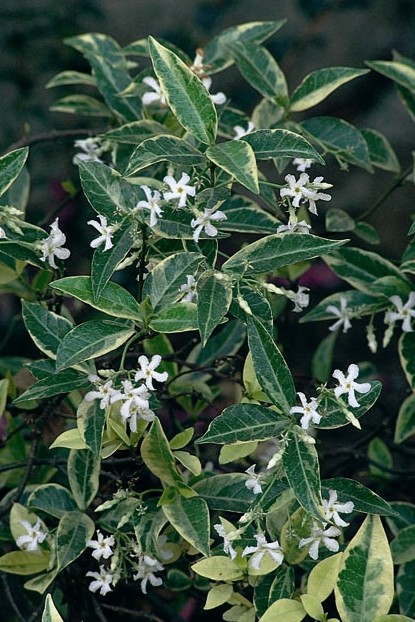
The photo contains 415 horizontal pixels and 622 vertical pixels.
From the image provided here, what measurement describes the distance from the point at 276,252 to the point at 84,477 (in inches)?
15.1

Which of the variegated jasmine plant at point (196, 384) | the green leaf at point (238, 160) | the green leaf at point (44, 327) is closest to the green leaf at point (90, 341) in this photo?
the variegated jasmine plant at point (196, 384)

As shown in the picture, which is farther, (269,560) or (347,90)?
(347,90)

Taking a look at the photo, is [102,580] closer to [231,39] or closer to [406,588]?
[406,588]

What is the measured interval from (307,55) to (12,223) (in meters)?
2.04

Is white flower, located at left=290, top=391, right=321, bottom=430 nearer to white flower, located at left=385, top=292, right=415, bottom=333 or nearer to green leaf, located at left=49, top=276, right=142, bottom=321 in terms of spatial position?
green leaf, located at left=49, top=276, right=142, bottom=321

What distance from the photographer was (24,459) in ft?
4.35

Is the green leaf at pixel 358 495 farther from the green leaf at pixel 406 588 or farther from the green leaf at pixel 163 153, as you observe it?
the green leaf at pixel 163 153

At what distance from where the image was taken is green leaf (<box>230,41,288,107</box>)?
1.33m

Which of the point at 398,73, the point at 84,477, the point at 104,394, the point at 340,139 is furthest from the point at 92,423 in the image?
the point at 398,73

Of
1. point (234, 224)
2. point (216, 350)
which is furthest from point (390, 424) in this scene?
point (234, 224)

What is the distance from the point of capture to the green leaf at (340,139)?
1.29m

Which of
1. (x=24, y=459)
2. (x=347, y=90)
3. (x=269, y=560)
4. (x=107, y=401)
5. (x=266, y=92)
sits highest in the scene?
(x=266, y=92)

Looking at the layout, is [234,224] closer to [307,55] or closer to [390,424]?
[390,424]

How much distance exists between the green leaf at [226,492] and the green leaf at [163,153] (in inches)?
14.5
